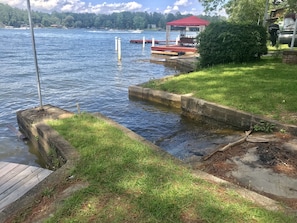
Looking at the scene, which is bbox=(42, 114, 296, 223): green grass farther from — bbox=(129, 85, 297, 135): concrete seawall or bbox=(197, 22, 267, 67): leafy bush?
bbox=(197, 22, 267, 67): leafy bush

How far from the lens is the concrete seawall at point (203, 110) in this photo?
5309 millimetres

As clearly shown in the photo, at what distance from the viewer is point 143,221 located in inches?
92.3

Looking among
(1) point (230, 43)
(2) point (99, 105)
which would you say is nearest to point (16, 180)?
(2) point (99, 105)

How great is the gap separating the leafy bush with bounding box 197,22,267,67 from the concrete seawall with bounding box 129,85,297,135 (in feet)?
15.3

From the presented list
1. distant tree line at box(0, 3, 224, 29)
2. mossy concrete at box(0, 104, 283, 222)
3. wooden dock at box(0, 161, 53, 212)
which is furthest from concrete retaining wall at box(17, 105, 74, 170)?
distant tree line at box(0, 3, 224, 29)

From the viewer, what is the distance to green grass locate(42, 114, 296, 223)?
2402 millimetres

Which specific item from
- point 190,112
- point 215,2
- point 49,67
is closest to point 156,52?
point 215,2

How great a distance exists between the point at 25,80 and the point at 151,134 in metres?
10.2

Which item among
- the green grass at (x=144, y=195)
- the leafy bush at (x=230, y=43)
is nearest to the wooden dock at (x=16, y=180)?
the green grass at (x=144, y=195)

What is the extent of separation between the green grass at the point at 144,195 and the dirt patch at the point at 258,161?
0.60 metres

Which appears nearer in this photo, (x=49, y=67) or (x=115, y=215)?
(x=115, y=215)

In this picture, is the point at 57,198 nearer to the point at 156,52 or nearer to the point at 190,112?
the point at 190,112

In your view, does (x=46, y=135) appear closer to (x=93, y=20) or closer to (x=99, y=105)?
(x=99, y=105)

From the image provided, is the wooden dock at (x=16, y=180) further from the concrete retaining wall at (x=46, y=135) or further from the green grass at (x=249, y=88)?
the green grass at (x=249, y=88)
